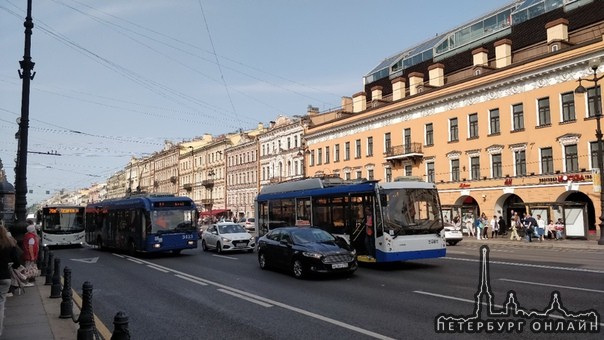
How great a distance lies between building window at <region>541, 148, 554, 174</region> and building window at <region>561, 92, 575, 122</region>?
7.81ft

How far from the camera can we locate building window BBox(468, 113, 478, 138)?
38938mm

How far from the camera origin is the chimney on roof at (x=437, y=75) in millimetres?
44969

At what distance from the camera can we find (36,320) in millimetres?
8734

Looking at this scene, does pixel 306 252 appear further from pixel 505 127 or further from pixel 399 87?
pixel 399 87

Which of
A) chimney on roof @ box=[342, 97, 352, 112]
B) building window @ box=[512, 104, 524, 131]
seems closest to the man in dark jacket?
building window @ box=[512, 104, 524, 131]

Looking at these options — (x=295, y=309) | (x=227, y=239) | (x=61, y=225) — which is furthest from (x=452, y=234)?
(x=61, y=225)

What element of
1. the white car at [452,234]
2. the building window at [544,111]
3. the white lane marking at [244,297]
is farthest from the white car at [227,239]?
the building window at [544,111]

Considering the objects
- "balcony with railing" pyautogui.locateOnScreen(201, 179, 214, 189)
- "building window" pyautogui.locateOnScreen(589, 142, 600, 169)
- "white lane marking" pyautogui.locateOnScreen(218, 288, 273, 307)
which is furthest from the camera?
"balcony with railing" pyautogui.locateOnScreen(201, 179, 214, 189)

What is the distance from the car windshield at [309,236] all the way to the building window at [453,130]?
28769mm

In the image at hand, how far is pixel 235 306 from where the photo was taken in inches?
395

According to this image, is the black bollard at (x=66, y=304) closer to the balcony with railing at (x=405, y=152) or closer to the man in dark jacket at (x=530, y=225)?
the man in dark jacket at (x=530, y=225)

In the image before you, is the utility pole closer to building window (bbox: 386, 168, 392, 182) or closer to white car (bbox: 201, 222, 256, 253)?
white car (bbox: 201, 222, 256, 253)

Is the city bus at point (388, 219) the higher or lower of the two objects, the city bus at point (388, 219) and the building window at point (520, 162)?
the lower

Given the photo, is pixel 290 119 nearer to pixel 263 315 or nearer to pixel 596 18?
pixel 596 18
